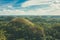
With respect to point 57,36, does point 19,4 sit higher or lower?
higher

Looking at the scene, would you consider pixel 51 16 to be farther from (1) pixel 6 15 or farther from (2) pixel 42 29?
(1) pixel 6 15

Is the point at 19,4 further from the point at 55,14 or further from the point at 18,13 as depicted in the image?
the point at 55,14

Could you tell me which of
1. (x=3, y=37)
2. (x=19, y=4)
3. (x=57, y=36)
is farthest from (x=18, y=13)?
(x=57, y=36)

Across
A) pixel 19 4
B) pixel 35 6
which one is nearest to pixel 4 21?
pixel 19 4

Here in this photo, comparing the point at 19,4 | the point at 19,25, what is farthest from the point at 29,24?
the point at 19,4

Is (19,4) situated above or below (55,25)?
above

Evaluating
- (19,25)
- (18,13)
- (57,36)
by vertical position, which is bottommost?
(57,36)
